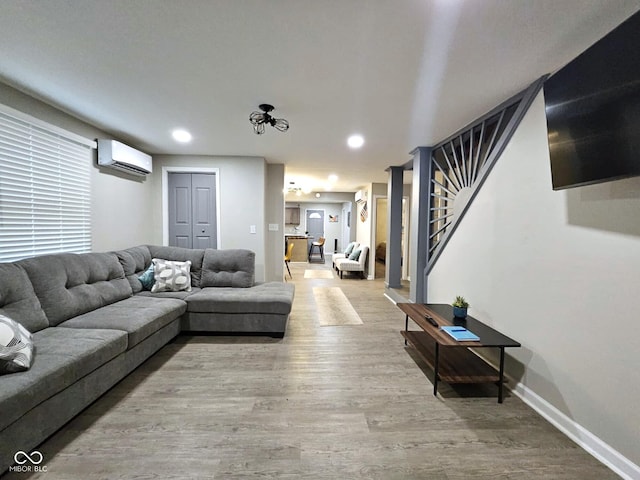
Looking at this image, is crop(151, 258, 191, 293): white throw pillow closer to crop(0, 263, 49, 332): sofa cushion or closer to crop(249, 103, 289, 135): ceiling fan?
crop(0, 263, 49, 332): sofa cushion

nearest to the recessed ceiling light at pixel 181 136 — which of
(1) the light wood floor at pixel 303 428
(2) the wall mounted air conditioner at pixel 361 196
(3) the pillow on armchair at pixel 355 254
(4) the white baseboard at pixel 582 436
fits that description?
(1) the light wood floor at pixel 303 428

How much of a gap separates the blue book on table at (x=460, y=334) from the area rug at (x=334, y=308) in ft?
5.11

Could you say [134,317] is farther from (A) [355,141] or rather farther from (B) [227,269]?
(A) [355,141]

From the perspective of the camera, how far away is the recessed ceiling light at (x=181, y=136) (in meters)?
3.29

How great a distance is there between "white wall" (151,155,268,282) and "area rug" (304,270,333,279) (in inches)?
108

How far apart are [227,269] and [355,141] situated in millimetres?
2360

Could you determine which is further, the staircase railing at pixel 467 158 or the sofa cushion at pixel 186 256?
the sofa cushion at pixel 186 256

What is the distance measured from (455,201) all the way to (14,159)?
14.0 ft

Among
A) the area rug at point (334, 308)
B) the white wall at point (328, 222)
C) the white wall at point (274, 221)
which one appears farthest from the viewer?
the white wall at point (328, 222)

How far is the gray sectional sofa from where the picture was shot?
4.72ft

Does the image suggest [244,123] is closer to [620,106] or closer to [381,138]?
[381,138]

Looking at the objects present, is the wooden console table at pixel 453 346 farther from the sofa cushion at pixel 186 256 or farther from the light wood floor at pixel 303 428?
the sofa cushion at pixel 186 256

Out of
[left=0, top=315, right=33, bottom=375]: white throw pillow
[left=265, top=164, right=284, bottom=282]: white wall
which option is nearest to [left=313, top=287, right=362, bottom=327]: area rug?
[left=265, top=164, right=284, bottom=282]: white wall

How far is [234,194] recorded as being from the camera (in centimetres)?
443
